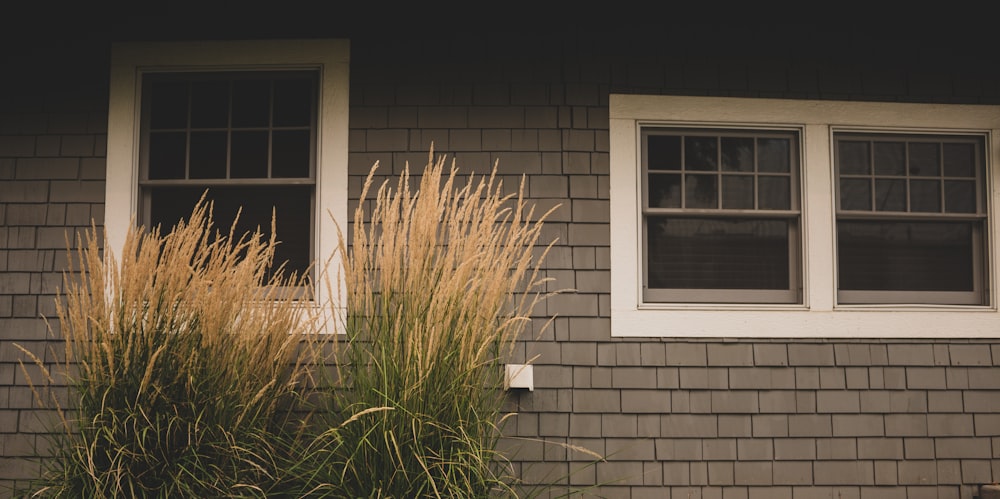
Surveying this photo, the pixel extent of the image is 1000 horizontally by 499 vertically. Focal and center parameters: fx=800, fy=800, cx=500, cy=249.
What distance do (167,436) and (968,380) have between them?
3860 millimetres

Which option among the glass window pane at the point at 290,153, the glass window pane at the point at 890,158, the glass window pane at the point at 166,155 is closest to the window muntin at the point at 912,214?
the glass window pane at the point at 890,158

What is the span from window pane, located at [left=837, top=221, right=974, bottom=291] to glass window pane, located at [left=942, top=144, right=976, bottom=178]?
292 millimetres

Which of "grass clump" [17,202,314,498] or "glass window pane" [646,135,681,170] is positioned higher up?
"glass window pane" [646,135,681,170]

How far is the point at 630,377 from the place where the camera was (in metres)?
4.03

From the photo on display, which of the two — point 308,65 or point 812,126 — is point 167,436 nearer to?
point 308,65

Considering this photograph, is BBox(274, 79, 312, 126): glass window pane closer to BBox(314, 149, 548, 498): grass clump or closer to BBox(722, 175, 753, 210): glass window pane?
BBox(314, 149, 548, 498): grass clump

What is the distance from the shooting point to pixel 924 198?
4.29 meters

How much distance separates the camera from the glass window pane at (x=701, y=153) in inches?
167

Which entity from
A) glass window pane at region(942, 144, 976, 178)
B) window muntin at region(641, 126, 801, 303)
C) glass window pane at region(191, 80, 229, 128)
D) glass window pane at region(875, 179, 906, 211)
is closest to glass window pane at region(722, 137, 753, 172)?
window muntin at region(641, 126, 801, 303)

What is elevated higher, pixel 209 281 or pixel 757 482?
pixel 209 281

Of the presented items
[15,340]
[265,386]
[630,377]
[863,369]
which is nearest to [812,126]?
[863,369]

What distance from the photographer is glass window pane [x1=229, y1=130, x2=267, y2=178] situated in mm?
4207

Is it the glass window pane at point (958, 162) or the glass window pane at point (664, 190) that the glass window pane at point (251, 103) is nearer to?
the glass window pane at point (664, 190)

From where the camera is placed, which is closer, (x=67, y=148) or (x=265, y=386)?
(x=265, y=386)
